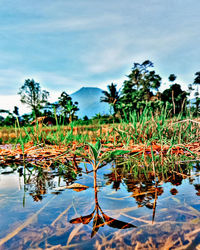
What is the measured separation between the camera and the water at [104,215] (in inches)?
17.2

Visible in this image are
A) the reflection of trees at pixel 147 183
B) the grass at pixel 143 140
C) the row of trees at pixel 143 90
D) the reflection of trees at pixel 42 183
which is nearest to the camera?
the reflection of trees at pixel 147 183

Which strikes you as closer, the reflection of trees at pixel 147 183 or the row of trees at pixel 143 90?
the reflection of trees at pixel 147 183

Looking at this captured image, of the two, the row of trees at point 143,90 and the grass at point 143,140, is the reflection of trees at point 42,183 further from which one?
the row of trees at point 143,90

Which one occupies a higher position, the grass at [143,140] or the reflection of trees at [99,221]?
the grass at [143,140]

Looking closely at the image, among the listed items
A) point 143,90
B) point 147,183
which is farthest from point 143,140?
point 143,90

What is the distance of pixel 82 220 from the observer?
53 centimetres

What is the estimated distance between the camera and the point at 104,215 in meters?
0.56

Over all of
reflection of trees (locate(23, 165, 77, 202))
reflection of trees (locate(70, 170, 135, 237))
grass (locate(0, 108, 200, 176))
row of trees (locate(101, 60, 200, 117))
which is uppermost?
row of trees (locate(101, 60, 200, 117))

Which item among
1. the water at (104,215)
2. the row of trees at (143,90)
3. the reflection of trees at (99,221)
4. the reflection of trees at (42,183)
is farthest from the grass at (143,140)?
the row of trees at (143,90)

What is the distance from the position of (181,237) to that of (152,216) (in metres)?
0.11

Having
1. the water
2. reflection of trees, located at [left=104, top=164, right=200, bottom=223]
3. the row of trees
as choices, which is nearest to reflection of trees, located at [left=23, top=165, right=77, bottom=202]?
the water

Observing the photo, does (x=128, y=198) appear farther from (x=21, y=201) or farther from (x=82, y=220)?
(x=21, y=201)

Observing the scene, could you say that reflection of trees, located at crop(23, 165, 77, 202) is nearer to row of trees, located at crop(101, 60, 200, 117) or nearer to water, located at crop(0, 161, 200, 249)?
water, located at crop(0, 161, 200, 249)

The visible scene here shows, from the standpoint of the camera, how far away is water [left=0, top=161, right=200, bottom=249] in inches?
17.2
